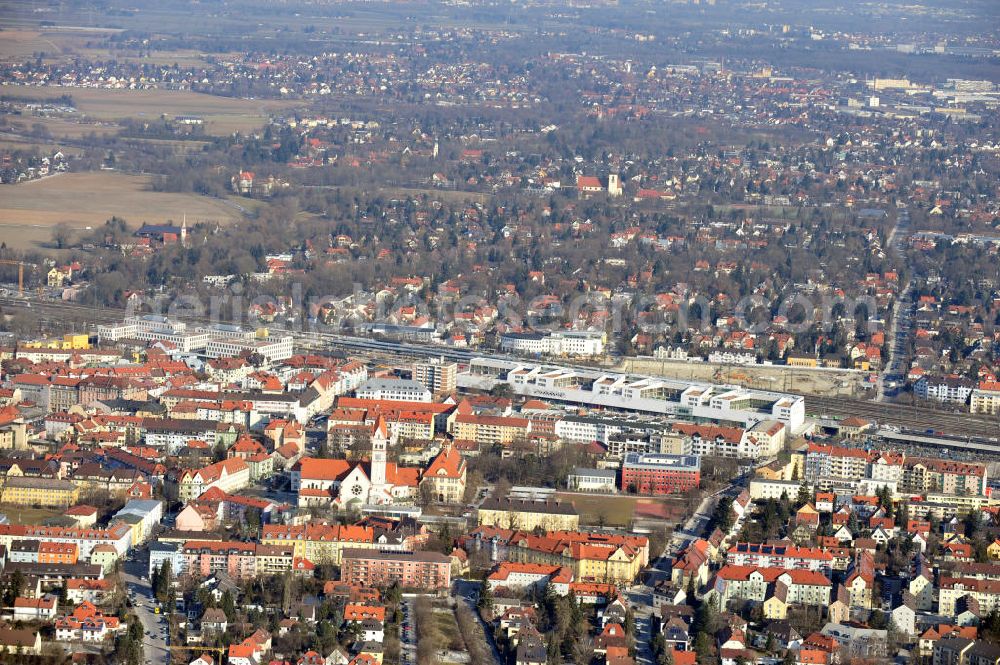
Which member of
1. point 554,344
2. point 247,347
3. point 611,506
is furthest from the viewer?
point 554,344

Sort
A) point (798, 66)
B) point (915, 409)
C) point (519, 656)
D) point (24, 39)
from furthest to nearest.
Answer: point (798, 66) < point (24, 39) < point (915, 409) < point (519, 656)

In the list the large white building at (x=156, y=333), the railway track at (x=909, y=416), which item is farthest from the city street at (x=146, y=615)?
the railway track at (x=909, y=416)

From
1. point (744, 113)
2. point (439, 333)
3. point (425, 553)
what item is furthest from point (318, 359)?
point (744, 113)

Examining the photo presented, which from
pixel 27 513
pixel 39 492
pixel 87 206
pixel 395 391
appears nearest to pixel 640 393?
pixel 395 391

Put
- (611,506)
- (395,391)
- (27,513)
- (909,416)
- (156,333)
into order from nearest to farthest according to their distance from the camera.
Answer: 1. (27,513)
2. (611,506)
3. (395,391)
4. (909,416)
5. (156,333)

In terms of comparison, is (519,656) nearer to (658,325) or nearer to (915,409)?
(915,409)

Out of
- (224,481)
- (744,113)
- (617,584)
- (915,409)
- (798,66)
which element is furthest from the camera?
(798,66)

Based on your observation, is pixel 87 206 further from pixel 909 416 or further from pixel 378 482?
pixel 378 482

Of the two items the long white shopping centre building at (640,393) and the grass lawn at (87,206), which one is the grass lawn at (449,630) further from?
the grass lawn at (87,206)

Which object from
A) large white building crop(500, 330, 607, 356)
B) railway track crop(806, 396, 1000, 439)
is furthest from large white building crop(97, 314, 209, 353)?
railway track crop(806, 396, 1000, 439)
